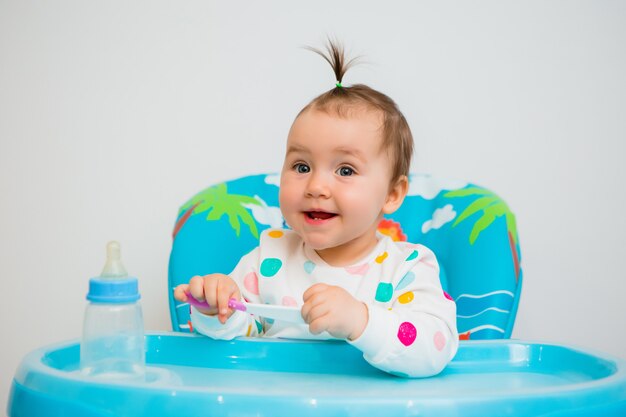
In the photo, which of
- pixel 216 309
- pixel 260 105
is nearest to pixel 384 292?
pixel 216 309

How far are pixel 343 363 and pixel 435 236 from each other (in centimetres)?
56

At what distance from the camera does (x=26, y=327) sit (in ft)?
7.07

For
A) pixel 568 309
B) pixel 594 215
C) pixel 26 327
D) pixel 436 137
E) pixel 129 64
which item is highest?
pixel 129 64

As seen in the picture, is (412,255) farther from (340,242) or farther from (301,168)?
(301,168)

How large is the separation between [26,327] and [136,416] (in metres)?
1.49

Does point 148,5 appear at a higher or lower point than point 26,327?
higher

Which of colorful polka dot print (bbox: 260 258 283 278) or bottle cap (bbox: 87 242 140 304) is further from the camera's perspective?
colorful polka dot print (bbox: 260 258 283 278)

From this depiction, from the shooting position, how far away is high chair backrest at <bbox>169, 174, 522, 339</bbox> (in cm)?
140

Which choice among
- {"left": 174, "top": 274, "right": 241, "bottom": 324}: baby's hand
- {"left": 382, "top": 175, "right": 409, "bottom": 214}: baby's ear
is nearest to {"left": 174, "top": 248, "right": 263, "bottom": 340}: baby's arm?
{"left": 174, "top": 274, "right": 241, "bottom": 324}: baby's hand

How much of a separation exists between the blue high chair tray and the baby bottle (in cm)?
4

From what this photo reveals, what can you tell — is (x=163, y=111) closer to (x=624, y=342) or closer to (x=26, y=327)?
(x=26, y=327)

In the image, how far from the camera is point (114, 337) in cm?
98

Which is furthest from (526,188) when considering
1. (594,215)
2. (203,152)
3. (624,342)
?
(203,152)

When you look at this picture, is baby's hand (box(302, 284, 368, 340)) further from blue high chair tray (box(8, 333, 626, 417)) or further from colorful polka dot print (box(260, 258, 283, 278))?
colorful polka dot print (box(260, 258, 283, 278))
